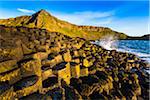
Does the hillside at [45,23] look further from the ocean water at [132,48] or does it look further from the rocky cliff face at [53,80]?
the rocky cliff face at [53,80]

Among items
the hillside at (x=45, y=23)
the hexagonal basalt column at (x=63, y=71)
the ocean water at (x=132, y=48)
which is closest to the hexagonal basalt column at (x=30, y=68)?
the hexagonal basalt column at (x=63, y=71)

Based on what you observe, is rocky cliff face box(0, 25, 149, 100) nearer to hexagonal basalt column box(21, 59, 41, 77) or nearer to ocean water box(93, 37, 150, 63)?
hexagonal basalt column box(21, 59, 41, 77)

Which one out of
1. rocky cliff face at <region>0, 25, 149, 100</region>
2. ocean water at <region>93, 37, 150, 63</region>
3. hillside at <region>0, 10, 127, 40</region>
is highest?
hillside at <region>0, 10, 127, 40</region>

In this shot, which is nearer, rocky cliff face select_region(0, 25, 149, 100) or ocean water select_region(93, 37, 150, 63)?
rocky cliff face select_region(0, 25, 149, 100)

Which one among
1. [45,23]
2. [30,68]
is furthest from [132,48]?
[45,23]

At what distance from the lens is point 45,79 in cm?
932

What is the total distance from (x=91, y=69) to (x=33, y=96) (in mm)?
4298

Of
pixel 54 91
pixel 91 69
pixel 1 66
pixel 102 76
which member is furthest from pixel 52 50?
pixel 54 91

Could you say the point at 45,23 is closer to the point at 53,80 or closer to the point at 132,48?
the point at 132,48

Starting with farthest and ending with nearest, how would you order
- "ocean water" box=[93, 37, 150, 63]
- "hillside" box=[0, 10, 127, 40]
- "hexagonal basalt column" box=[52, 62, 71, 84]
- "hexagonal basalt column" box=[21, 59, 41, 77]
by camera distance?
"hillside" box=[0, 10, 127, 40], "ocean water" box=[93, 37, 150, 63], "hexagonal basalt column" box=[52, 62, 71, 84], "hexagonal basalt column" box=[21, 59, 41, 77]

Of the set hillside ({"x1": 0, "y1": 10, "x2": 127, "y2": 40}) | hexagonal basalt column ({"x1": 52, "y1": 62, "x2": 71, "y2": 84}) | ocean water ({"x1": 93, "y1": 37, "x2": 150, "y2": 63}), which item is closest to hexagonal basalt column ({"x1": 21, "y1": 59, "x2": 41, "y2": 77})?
hexagonal basalt column ({"x1": 52, "y1": 62, "x2": 71, "y2": 84})

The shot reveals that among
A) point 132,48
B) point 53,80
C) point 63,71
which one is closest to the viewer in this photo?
point 53,80

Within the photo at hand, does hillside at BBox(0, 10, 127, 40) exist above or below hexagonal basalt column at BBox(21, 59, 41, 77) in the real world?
above

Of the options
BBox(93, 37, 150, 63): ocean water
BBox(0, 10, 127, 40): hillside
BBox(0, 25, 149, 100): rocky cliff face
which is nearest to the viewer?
BBox(0, 25, 149, 100): rocky cliff face
